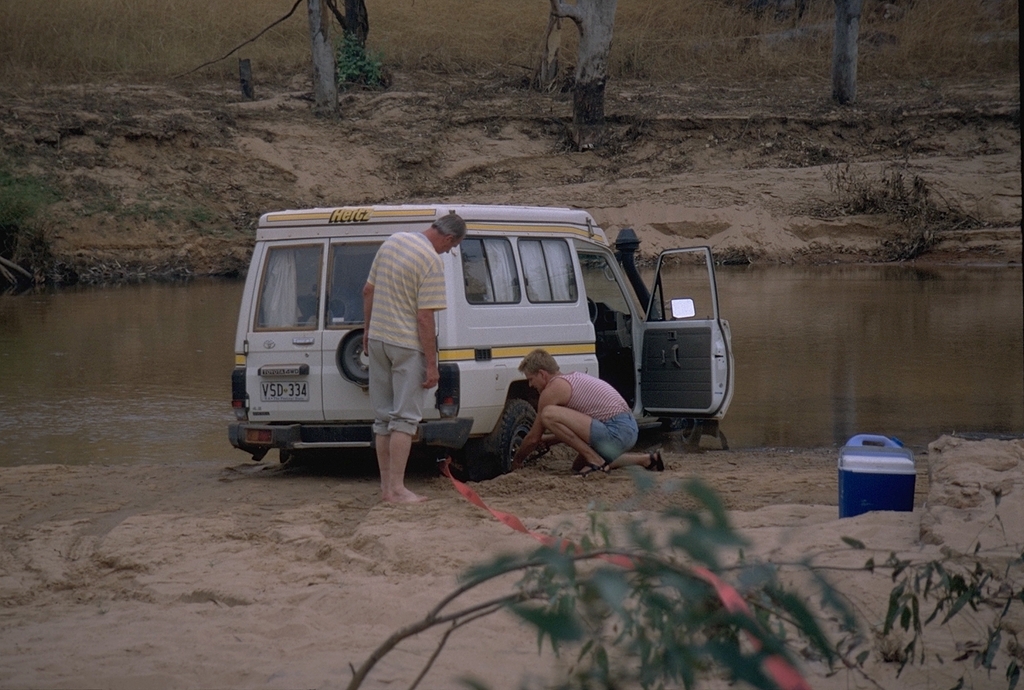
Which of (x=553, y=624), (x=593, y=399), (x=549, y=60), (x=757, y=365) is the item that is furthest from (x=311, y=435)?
(x=549, y=60)

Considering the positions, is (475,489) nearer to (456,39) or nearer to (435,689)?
(435,689)

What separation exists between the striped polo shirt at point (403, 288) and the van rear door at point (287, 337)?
0.84 m

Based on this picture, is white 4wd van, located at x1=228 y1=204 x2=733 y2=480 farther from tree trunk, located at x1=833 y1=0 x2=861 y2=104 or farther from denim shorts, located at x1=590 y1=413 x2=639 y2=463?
tree trunk, located at x1=833 y1=0 x2=861 y2=104

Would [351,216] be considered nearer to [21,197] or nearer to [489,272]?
[489,272]

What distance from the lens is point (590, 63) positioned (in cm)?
2750

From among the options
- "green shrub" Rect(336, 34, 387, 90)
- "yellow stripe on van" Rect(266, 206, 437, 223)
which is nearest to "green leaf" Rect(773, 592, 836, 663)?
"yellow stripe on van" Rect(266, 206, 437, 223)

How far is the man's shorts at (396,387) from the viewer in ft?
23.8

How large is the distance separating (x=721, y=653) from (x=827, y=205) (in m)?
23.8

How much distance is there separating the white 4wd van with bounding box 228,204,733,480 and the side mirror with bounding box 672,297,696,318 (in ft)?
2.29

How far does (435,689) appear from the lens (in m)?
4.21

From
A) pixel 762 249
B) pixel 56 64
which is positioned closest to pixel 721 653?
pixel 762 249

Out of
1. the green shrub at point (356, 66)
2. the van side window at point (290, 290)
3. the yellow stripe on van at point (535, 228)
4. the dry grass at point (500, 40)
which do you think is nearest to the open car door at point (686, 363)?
the yellow stripe on van at point (535, 228)

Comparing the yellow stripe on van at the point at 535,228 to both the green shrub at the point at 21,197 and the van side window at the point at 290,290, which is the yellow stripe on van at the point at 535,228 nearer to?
the van side window at the point at 290,290

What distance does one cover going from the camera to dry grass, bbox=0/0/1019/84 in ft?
108
